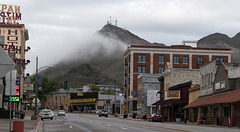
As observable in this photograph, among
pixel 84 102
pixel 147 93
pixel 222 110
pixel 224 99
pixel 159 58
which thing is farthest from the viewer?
pixel 84 102

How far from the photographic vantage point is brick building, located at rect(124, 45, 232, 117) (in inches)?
4210

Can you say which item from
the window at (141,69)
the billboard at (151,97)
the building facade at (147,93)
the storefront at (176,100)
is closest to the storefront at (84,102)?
the window at (141,69)

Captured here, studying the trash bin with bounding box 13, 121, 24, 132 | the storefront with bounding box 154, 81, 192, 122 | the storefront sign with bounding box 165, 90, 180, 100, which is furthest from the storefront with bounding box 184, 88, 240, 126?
the trash bin with bounding box 13, 121, 24, 132

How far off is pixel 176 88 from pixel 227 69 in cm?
2269

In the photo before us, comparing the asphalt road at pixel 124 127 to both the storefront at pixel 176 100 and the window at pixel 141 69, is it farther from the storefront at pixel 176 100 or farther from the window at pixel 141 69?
the window at pixel 141 69

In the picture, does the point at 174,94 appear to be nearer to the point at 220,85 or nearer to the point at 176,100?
the point at 176,100

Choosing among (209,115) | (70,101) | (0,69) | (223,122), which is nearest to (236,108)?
(223,122)

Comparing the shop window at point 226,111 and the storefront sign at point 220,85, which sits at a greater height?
the storefront sign at point 220,85

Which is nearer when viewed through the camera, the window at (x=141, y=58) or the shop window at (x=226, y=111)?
the shop window at (x=226, y=111)

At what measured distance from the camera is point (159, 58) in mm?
107875

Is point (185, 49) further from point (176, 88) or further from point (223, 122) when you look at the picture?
point (223, 122)

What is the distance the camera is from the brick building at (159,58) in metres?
107

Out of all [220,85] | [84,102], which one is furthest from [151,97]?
[84,102]

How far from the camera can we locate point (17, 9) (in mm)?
91812
